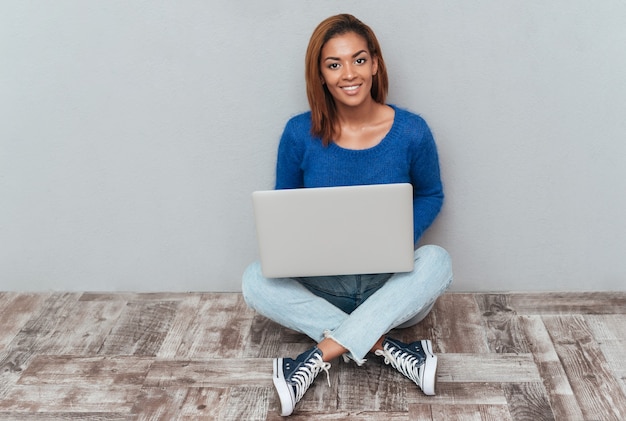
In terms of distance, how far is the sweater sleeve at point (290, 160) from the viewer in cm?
205

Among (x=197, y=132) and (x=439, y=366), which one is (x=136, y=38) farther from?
(x=439, y=366)

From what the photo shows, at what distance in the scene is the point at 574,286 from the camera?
2273 mm

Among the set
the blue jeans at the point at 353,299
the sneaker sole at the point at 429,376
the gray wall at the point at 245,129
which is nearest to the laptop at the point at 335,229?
the blue jeans at the point at 353,299

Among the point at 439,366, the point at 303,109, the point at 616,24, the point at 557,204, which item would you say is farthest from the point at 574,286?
the point at 303,109

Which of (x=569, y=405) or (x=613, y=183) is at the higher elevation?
(x=613, y=183)

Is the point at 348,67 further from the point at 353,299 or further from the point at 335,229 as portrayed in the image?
the point at 353,299

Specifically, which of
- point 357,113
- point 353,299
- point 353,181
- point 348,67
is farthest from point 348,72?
point 353,299

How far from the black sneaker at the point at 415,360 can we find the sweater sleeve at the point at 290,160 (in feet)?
1.51

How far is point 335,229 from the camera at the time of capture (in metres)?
1.77

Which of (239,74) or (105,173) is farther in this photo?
(105,173)

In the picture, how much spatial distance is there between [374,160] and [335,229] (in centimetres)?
30

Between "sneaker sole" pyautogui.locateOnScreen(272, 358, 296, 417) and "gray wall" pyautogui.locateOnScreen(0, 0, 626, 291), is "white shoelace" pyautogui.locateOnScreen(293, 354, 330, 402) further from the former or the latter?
"gray wall" pyautogui.locateOnScreen(0, 0, 626, 291)

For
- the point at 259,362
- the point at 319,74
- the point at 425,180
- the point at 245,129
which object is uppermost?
the point at 319,74

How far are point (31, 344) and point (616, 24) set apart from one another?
1650mm
